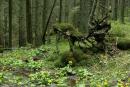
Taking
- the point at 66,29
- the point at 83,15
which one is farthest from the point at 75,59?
the point at 83,15

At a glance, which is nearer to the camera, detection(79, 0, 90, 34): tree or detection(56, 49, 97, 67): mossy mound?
detection(56, 49, 97, 67): mossy mound

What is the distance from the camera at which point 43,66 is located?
1535 centimetres

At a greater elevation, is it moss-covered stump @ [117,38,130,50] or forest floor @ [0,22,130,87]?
moss-covered stump @ [117,38,130,50]

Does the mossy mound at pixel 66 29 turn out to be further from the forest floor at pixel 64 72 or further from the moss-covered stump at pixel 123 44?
the moss-covered stump at pixel 123 44

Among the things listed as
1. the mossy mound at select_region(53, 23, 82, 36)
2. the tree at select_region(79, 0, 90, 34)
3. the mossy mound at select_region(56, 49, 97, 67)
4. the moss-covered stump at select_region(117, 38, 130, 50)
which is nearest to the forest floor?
the mossy mound at select_region(56, 49, 97, 67)

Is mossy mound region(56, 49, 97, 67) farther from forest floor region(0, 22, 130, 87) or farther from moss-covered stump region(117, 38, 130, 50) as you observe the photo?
moss-covered stump region(117, 38, 130, 50)

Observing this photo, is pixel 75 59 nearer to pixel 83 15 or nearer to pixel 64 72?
pixel 64 72

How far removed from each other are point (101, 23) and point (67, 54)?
2290 millimetres

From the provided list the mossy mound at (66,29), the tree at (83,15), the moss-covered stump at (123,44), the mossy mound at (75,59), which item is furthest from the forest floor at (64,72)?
the tree at (83,15)

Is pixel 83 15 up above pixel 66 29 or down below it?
above

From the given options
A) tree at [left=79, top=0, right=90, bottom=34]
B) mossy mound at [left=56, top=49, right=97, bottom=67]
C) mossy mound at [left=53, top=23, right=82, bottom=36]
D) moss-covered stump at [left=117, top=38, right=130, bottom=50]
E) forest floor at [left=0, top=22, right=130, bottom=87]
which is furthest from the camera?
tree at [left=79, top=0, right=90, bottom=34]

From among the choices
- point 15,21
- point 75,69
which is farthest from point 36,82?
point 15,21

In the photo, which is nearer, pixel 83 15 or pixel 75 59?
pixel 75 59

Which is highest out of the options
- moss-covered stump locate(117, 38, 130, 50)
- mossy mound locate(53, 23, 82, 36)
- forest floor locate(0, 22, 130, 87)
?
mossy mound locate(53, 23, 82, 36)
